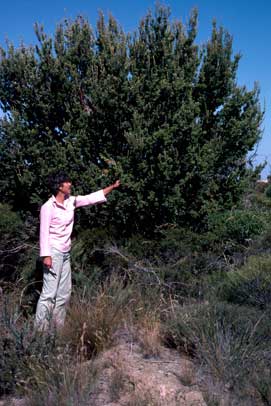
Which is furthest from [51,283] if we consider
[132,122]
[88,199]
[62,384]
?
[132,122]

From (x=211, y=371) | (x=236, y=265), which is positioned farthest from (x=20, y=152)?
(x=211, y=371)

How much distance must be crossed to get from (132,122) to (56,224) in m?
2.47

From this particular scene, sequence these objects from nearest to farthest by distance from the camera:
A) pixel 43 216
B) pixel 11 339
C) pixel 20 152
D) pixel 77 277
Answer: pixel 11 339 → pixel 43 216 → pixel 77 277 → pixel 20 152

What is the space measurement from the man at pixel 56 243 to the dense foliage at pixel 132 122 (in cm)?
171

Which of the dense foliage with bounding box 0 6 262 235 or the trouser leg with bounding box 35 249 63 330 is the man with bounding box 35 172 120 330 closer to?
the trouser leg with bounding box 35 249 63 330

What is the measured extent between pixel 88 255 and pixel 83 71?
3.00 m

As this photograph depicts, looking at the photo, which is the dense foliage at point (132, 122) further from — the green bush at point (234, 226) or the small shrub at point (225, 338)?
the small shrub at point (225, 338)

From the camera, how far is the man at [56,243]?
5484 millimetres

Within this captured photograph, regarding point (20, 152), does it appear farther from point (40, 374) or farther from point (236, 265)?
point (40, 374)

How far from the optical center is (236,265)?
6.97 meters

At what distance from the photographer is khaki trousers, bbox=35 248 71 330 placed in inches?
220

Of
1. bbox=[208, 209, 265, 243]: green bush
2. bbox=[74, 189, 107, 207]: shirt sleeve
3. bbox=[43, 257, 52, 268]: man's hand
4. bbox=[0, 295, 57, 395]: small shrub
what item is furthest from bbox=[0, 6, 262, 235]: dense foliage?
bbox=[0, 295, 57, 395]: small shrub

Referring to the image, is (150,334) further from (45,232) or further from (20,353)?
(45,232)

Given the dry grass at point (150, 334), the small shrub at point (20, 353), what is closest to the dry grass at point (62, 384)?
the small shrub at point (20, 353)
